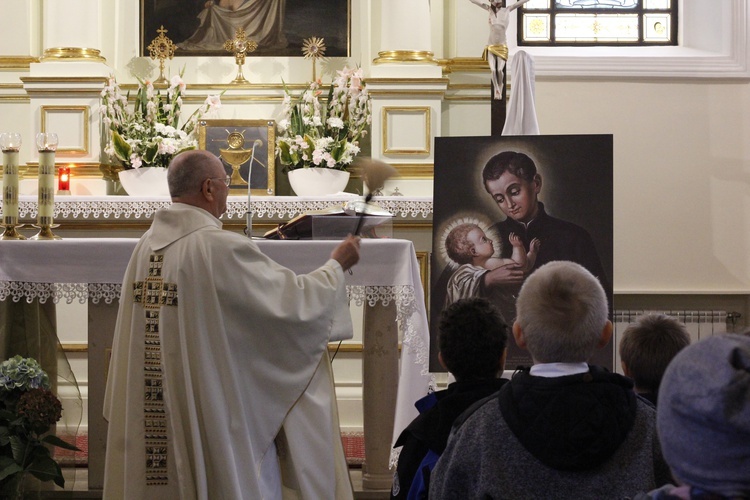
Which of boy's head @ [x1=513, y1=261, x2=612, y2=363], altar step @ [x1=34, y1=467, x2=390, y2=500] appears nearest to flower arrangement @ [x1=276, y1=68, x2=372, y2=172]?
altar step @ [x1=34, y1=467, x2=390, y2=500]

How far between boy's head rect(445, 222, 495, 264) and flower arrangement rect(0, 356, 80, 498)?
227 centimetres

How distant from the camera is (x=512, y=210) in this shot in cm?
551

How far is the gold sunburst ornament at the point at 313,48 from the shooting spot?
24.5ft

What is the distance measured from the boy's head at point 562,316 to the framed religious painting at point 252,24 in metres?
5.79

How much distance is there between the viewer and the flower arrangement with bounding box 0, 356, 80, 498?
415 cm

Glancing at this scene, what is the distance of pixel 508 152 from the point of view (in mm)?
5527

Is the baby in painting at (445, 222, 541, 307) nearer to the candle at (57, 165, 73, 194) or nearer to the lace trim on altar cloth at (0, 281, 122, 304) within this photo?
the lace trim on altar cloth at (0, 281, 122, 304)

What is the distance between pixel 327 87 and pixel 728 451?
6525mm

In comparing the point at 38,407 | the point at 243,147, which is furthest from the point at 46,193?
the point at 243,147

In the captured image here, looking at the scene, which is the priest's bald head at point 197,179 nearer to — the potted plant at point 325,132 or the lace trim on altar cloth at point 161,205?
the lace trim on altar cloth at point 161,205

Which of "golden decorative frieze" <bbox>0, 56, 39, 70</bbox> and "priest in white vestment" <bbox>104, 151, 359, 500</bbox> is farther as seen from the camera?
"golden decorative frieze" <bbox>0, 56, 39, 70</bbox>

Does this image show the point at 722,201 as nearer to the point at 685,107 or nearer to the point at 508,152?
the point at 685,107

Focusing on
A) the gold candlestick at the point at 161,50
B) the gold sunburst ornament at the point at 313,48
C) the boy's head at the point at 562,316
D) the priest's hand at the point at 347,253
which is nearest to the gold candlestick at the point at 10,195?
the priest's hand at the point at 347,253

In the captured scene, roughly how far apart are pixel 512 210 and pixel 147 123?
2.95 metres
